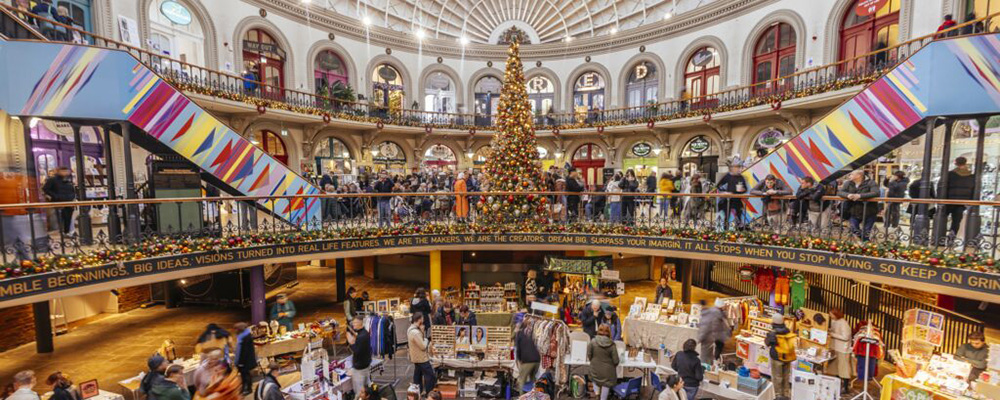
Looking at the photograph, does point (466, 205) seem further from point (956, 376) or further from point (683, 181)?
point (956, 376)

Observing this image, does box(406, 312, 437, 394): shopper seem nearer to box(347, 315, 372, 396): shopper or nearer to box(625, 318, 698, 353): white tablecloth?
box(347, 315, 372, 396): shopper

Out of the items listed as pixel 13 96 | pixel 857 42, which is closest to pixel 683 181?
pixel 857 42

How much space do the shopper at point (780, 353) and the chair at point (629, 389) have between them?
212cm

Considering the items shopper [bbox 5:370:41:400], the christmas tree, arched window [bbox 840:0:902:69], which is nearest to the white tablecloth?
the christmas tree

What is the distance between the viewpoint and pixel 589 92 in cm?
2136

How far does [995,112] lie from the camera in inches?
260

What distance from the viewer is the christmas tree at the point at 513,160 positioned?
10.2 meters

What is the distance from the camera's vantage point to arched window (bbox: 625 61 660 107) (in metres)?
19.4

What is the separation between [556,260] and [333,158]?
1140 cm

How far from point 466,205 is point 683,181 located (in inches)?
234

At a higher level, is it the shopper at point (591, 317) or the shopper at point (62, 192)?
the shopper at point (62, 192)

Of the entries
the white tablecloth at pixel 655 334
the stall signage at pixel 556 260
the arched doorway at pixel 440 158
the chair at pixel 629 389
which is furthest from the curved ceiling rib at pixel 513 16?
the chair at pixel 629 389

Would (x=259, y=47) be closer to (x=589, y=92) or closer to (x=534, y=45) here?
(x=534, y=45)

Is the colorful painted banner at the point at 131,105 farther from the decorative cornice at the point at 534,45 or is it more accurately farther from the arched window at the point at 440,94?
the arched window at the point at 440,94
